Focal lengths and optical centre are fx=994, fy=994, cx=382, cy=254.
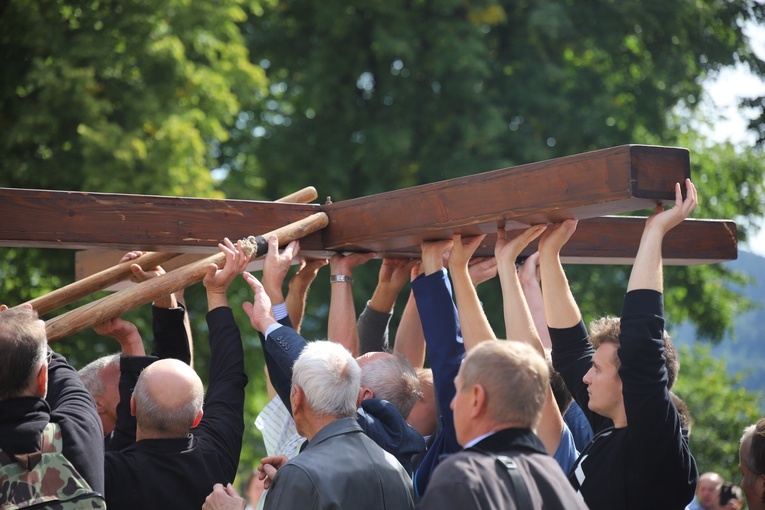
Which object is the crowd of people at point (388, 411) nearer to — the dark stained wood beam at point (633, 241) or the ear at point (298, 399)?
the ear at point (298, 399)

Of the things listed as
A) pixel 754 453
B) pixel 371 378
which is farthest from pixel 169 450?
pixel 754 453

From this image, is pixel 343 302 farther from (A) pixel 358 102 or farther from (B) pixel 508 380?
(A) pixel 358 102

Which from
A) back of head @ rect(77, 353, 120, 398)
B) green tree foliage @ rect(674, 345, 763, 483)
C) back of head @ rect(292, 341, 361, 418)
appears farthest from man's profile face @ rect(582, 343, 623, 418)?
green tree foliage @ rect(674, 345, 763, 483)

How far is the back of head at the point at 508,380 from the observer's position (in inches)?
106

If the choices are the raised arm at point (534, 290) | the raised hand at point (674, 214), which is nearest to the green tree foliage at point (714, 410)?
the raised arm at point (534, 290)

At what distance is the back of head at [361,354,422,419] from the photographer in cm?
399

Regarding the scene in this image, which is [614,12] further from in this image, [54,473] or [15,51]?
[54,473]

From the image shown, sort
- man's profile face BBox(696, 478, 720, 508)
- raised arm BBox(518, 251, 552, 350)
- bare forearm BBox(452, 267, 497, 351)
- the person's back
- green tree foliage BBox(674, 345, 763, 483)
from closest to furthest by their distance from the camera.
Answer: the person's back < bare forearm BBox(452, 267, 497, 351) < raised arm BBox(518, 251, 552, 350) < man's profile face BBox(696, 478, 720, 508) < green tree foliage BBox(674, 345, 763, 483)

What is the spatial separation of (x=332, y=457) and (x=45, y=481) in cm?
88

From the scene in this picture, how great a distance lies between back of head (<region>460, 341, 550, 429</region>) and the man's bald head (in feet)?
4.11

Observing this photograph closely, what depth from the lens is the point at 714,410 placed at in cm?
1730

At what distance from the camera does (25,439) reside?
3023 millimetres

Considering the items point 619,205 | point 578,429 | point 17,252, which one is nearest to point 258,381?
point 17,252

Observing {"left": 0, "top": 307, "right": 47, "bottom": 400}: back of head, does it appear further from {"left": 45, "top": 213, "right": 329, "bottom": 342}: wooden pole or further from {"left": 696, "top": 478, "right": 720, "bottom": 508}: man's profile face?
{"left": 696, "top": 478, "right": 720, "bottom": 508}: man's profile face
